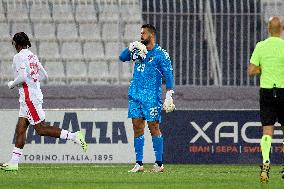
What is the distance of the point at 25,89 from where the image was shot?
13.1 m

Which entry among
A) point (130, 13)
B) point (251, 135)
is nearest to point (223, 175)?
point (251, 135)

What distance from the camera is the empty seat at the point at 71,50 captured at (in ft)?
65.4

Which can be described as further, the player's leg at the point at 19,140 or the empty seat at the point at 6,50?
the empty seat at the point at 6,50

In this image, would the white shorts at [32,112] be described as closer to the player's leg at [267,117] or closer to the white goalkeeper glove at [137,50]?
the white goalkeeper glove at [137,50]

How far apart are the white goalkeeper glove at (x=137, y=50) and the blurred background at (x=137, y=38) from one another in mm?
4815

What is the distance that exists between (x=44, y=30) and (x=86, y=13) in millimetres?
989

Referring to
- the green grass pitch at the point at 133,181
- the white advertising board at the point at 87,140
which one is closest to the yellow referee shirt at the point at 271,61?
the green grass pitch at the point at 133,181

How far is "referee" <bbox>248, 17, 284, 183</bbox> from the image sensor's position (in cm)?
1102

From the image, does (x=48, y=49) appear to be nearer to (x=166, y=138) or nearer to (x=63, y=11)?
(x=63, y=11)

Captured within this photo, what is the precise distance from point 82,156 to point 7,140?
4.29 feet

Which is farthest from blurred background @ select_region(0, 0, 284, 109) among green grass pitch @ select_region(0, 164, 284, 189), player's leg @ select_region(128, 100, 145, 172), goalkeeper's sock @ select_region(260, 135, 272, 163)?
goalkeeper's sock @ select_region(260, 135, 272, 163)

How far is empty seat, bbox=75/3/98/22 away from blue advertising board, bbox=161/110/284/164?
380 cm

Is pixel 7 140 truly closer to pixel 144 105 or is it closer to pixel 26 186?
pixel 144 105

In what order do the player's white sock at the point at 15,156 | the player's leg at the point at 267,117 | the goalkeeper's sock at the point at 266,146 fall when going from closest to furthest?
1. the goalkeeper's sock at the point at 266,146
2. the player's leg at the point at 267,117
3. the player's white sock at the point at 15,156
